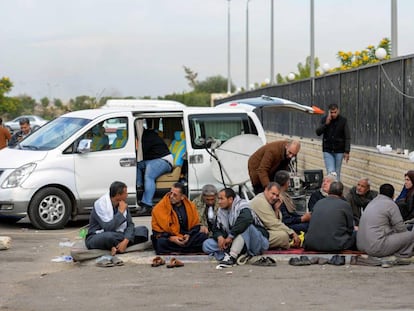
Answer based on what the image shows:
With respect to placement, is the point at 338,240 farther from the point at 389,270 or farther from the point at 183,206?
the point at 183,206

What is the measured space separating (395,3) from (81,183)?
7542 millimetres

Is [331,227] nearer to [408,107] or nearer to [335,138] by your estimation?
[408,107]

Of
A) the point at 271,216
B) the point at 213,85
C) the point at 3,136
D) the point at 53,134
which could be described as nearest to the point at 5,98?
the point at 213,85

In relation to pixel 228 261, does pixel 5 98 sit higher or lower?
higher

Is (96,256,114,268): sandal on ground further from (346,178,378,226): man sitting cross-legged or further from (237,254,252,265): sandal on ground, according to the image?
(346,178,378,226): man sitting cross-legged

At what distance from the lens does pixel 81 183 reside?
15.4 metres

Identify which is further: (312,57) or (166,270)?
(312,57)

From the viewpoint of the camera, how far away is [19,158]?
15.3m

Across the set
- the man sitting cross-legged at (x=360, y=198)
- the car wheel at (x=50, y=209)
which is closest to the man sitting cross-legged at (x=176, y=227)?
the man sitting cross-legged at (x=360, y=198)

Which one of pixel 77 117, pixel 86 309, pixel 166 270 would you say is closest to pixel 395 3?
pixel 77 117

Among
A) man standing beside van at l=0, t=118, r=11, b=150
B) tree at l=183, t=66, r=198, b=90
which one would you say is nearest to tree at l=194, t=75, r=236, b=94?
tree at l=183, t=66, r=198, b=90

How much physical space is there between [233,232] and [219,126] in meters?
4.99

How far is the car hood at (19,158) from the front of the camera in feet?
49.6

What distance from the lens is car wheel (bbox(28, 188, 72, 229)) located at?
1500 centimetres
